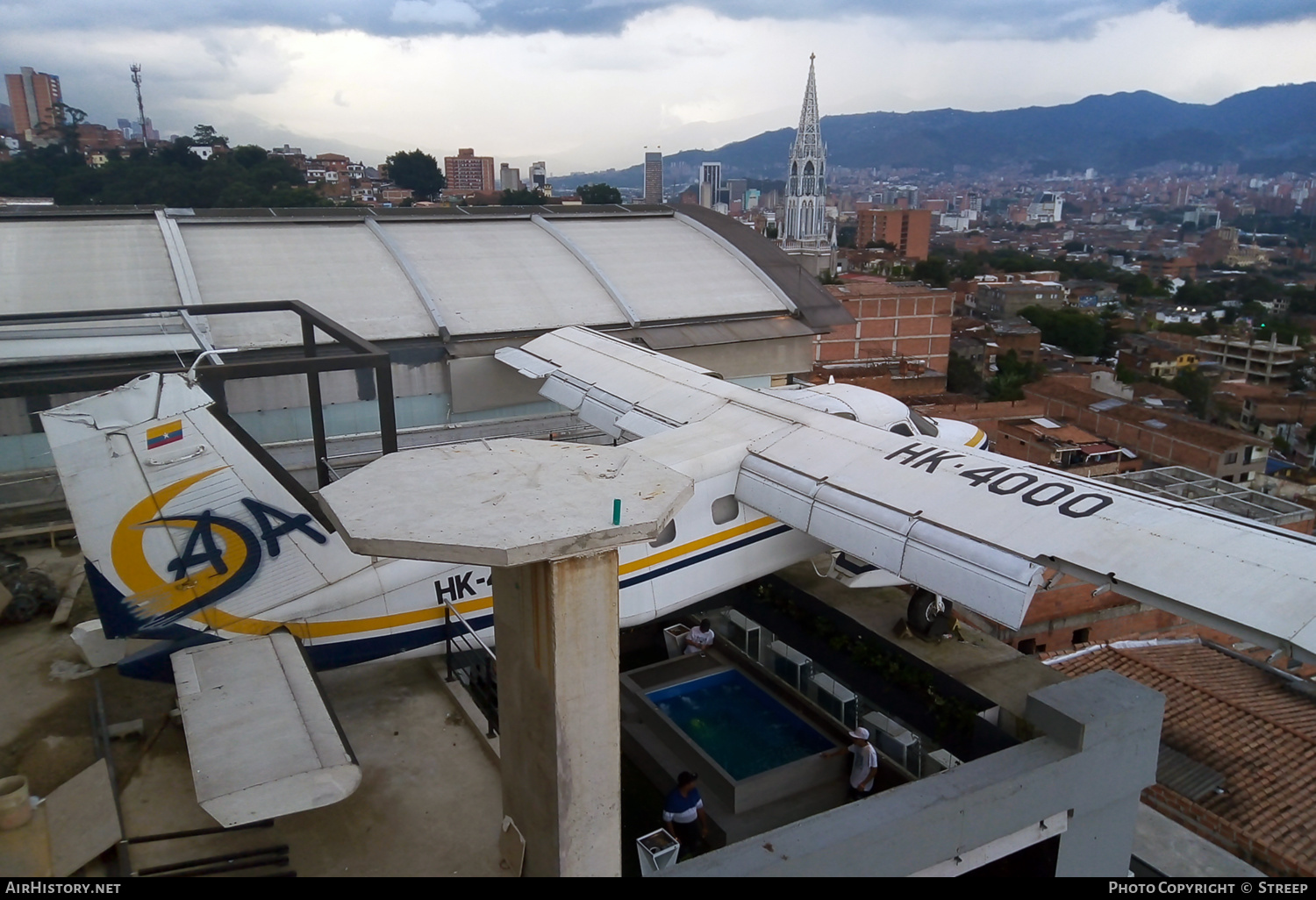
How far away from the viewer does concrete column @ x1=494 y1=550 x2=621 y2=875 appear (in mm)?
6160

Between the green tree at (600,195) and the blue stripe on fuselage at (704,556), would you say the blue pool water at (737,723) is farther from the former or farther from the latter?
the green tree at (600,195)

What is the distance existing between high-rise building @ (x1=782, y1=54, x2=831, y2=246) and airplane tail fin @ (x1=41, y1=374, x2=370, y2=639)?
167 m

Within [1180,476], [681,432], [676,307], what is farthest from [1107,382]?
[681,432]

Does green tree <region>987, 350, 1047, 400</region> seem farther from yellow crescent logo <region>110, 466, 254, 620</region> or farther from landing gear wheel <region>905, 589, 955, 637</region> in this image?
yellow crescent logo <region>110, 466, 254, 620</region>

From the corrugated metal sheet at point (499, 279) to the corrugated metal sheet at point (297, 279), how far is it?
2.92ft

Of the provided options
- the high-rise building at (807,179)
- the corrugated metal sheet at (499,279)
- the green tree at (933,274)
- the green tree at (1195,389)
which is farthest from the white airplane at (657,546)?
the high-rise building at (807,179)

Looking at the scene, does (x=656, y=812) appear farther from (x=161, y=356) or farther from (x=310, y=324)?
(x=161, y=356)

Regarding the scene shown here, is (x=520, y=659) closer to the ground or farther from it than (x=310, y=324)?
closer to the ground

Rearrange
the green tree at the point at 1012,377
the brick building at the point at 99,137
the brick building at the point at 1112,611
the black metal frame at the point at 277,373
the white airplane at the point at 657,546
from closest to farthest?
the black metal frame at the point at 277,373, the white airplane at the point at 657,546, the brick building at the point at 1112,611, the green tree at the point at 1012,377, the brick building at the point at 99,137

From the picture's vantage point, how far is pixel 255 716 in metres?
8.13

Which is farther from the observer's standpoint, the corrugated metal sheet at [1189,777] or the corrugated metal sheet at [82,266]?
the corrugated metal sheet at [82,266]

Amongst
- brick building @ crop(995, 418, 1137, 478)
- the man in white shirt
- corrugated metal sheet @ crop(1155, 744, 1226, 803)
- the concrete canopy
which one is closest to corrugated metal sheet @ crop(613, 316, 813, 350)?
the man in white shirt

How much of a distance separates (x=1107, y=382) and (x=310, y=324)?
246 feet

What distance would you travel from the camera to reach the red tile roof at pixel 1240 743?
613 inches
